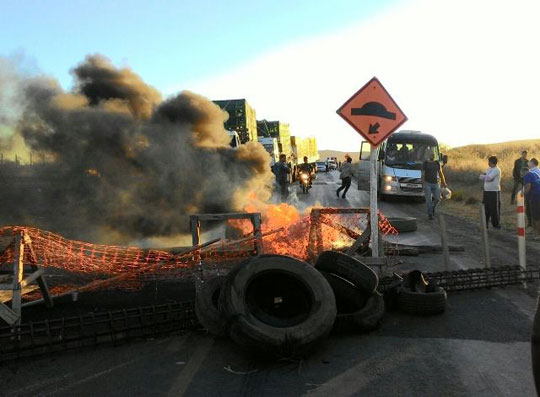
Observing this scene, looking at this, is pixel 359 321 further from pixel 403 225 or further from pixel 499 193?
pixel 499 193

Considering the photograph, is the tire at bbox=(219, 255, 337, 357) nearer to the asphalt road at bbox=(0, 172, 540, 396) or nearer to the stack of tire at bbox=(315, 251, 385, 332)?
the asphalt road at bbox=(0, 172, 540, 396)

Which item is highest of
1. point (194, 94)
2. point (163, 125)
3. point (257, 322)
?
point (194, 94)

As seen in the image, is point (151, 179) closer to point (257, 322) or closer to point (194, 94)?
point (194, 94)

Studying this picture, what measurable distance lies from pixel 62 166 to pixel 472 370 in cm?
1148

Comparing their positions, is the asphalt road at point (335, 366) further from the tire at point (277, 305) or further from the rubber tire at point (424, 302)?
the tire at point (277, 305)

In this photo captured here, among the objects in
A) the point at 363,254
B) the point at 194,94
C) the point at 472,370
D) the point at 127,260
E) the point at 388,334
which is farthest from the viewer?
the point at 194,94

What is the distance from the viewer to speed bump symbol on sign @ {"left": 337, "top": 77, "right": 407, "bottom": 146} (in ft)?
21.2

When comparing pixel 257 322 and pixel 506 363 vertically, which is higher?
pixel 257 322

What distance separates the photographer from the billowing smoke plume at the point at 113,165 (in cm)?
1181

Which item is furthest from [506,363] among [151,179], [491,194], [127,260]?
[151,179]

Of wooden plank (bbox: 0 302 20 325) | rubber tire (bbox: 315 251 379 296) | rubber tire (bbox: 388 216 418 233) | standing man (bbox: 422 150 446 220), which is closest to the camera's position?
wooden plank (bbox: 0 302 20 325)

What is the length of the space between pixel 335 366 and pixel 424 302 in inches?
67.9

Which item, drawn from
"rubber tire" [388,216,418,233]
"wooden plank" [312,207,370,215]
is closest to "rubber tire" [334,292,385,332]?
"wooden plank" [312,207,370,215]

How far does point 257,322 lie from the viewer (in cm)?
389
